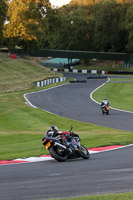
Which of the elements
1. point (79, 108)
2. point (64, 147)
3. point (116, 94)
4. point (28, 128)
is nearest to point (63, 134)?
point (64, 147)

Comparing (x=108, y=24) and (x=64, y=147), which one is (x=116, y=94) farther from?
(x=108, y=24)

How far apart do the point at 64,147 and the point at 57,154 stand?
0.37 metres

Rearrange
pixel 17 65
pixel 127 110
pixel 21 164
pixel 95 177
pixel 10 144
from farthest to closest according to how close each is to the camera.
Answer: pixel 17 65
pixel 127 110
pixel 10 144
pixel 21 164
pixel 95 177

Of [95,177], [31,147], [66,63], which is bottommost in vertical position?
[66,63]

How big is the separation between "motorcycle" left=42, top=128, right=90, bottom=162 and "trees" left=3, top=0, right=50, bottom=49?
268 ft

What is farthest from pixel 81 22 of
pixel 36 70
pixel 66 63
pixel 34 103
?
pixel 34 103

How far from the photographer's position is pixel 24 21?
95.4 metres

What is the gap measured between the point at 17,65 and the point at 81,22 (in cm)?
4544

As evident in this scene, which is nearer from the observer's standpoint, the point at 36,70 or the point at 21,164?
the point at 21,164

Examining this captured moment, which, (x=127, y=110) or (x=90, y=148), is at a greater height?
(x=90, y=148)

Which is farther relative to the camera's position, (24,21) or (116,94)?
(24,21)

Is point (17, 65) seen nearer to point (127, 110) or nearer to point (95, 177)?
point (127, 110)

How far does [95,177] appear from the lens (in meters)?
11.8

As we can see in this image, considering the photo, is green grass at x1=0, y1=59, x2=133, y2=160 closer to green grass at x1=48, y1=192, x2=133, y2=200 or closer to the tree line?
green grass at x1=48, y1=192, x2=133, y2=200
